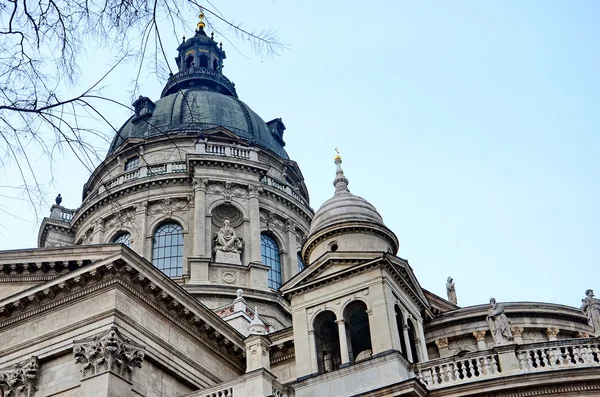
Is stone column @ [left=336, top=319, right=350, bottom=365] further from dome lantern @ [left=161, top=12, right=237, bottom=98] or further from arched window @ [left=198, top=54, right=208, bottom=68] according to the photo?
arched window @ [left=198, top=54, right=208, bottom=68]

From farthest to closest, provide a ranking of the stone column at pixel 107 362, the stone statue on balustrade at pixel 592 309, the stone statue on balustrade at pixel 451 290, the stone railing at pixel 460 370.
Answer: the stone statue on balustrade at pixel 451 290 → the stone statue on balustrade at pixel 592 309 → the stone column at pixel 107 362 → the stone railing at pixel 460 370

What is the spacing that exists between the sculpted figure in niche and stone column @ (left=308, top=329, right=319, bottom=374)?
1689 cm

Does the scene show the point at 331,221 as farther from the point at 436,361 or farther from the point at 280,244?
the point at 280,244

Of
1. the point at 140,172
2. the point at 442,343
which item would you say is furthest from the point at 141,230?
the point at 442,343

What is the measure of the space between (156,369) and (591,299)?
529 inches

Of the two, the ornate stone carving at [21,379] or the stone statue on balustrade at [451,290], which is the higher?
the stone statue on balustrade at [451,290]

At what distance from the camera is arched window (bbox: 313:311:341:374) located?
24.5 m

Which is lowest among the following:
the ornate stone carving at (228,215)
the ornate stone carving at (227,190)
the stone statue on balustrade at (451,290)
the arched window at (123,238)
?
A: the stone statue on balustrade at (451,290)

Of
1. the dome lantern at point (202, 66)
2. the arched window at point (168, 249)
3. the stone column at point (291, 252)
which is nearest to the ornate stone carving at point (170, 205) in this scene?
the arched window at point (168, 249)

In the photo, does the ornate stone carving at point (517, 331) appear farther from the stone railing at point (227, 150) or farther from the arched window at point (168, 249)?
the stone railing at point (227, 150)

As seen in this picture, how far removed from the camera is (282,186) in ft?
154

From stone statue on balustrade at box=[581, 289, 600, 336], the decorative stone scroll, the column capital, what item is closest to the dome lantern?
the column capital

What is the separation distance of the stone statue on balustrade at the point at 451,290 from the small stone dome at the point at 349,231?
32.8 feet

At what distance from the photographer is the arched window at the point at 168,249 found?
135 ft
